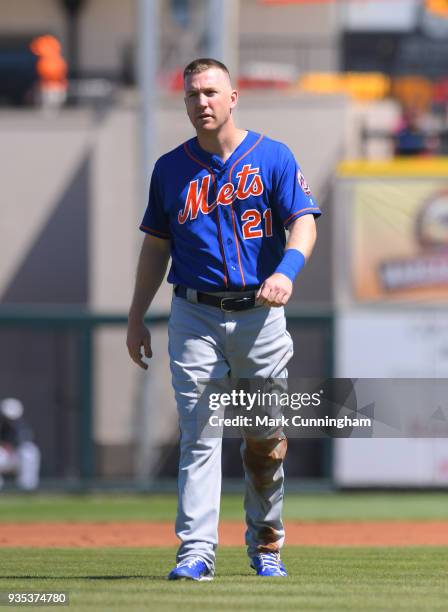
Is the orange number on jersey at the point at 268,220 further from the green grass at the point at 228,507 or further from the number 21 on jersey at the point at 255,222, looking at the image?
the green grass at the point at 228,507

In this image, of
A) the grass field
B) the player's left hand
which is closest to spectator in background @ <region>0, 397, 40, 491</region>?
the grass field

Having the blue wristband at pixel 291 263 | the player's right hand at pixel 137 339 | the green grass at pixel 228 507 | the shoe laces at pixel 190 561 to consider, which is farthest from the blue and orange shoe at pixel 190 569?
the green grass at pixel 228 507

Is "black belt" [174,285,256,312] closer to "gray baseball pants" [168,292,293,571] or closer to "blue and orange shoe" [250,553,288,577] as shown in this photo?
"gray baseball pants" [168,292,293,571]

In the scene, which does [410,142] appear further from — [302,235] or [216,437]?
[216,437]

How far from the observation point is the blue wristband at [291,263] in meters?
5.32

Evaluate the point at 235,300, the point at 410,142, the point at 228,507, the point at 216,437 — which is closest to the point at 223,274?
the point at 235,300

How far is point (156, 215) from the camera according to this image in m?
5.78

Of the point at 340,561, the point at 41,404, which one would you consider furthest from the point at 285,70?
the point at 340,561

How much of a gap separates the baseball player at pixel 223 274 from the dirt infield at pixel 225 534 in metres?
3.24

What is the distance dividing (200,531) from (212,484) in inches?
7.4

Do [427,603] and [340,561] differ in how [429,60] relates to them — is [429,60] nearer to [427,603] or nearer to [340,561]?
[340,561]

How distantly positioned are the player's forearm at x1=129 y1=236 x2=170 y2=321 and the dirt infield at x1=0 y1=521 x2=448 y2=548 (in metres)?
3.15

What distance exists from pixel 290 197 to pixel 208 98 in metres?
0.49

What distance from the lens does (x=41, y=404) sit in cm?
1523
